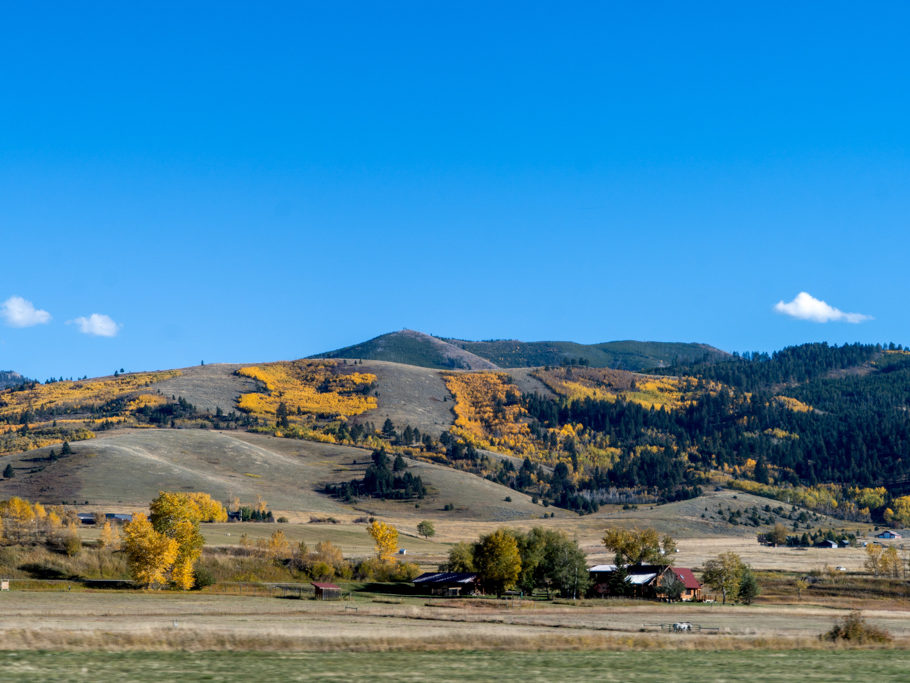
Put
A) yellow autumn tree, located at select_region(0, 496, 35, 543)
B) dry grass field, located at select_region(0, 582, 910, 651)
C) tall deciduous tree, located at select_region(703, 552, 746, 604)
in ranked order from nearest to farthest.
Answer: dry grass field, located at select_region(0, 582, 910, 651), tall deciduous tree, located at select_region(703, 552, 746, 604), yellow autumn tree, located at select_region(0, 496, 35, 543)

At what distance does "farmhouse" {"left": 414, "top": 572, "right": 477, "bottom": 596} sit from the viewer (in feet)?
320

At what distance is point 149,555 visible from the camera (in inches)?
3406

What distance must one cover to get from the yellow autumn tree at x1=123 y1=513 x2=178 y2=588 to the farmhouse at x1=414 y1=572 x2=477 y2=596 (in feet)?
86.4

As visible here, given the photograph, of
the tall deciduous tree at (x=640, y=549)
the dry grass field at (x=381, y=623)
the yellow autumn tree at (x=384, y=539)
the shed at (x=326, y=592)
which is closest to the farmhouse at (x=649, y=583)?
the tall deciduous tree at (x=640, y=549)

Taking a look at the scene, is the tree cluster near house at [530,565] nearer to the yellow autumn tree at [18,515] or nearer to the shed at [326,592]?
the shed at [326,592]

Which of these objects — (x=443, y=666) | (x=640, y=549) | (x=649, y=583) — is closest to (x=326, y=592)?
(x=649, y=583)

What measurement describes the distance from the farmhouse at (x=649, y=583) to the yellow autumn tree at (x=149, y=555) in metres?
41.7

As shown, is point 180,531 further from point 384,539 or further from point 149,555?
point 384,539

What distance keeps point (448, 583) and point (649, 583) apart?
65.8 ft

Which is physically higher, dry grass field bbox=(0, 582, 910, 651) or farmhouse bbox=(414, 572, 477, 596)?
dry grass field bbox=(0, 582, 910, 651)

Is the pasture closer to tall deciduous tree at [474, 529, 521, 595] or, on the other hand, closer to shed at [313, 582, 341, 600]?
shed at [313, 582, 341, 600]

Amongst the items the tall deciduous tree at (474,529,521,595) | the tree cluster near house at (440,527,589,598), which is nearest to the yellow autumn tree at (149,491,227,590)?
the tall deciduous tree at (474,529,521,595)

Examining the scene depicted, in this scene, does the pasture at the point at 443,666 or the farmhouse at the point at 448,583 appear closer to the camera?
the pasture at the point at 443,666

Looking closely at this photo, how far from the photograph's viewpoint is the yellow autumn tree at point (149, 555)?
284ft
